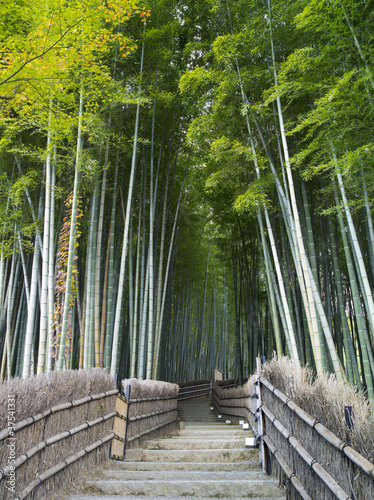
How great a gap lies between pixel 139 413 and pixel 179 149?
4586 mm

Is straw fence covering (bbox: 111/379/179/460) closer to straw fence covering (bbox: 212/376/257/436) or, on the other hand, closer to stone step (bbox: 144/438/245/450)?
stone step (bbox: 144/438/245/450)

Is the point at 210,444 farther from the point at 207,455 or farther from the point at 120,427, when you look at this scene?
the point at 120,427

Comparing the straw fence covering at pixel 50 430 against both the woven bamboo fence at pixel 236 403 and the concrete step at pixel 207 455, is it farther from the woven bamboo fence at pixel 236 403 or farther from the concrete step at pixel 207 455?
the woven bamboo fence at pixel 236 403

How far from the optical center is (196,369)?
37.4 ft

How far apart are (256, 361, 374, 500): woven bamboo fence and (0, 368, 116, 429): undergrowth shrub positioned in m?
1.21

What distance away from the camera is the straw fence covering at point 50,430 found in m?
1.58

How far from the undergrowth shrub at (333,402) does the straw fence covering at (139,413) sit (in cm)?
142

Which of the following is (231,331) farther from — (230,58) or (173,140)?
(230,58)

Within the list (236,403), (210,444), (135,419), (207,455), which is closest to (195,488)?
(207,455)

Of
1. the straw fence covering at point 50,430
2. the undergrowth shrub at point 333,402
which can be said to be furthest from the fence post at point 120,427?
the undergrowth shrub at point 333,402

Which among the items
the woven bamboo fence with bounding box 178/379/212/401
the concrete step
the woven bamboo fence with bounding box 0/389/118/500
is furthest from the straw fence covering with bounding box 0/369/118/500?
the woven bamboo fence with bounding box 178/379/212/401

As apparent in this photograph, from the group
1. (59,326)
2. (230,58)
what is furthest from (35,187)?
(230,58)

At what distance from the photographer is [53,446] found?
6.58 feet

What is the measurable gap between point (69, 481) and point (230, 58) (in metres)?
4.25
